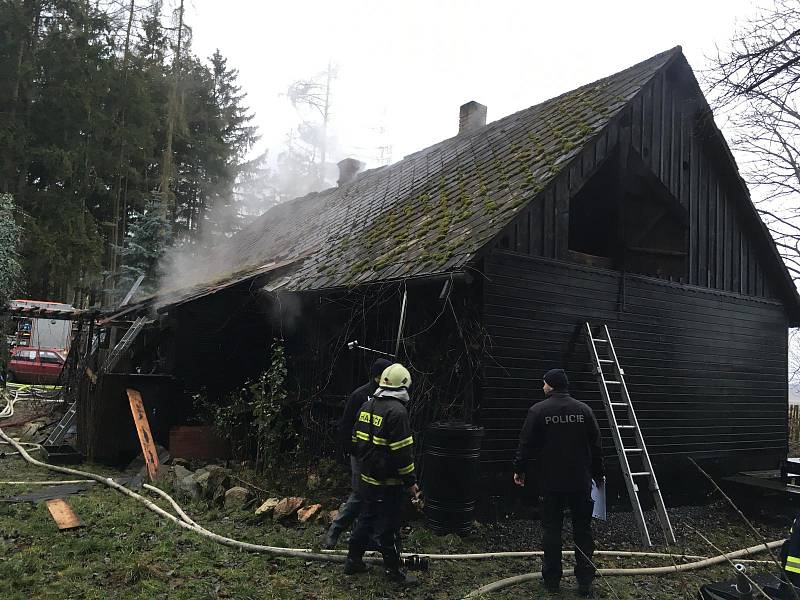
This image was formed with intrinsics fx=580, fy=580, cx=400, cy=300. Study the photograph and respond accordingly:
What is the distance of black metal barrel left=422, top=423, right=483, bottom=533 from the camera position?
21.5 feet

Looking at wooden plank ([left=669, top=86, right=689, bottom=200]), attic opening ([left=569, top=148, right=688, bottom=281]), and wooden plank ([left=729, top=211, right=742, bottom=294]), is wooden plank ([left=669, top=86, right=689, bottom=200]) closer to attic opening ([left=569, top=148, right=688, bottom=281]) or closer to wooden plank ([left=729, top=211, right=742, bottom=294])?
attic opening ([left=569, top=148, right=688, bottom=281])

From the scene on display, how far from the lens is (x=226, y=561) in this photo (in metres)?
5.63

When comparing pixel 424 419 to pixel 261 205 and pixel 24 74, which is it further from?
pixel 261 205

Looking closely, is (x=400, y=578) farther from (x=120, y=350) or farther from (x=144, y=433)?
(x=120, y=350)

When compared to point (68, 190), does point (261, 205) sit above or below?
above

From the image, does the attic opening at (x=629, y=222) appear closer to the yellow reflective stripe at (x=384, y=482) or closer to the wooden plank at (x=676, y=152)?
the wooden plank at (x=676, y=152)

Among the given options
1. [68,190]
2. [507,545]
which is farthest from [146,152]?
[507,545]

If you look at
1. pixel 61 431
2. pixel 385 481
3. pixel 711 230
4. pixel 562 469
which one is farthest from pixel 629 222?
pixel 61 431

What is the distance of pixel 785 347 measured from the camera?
11.4 m

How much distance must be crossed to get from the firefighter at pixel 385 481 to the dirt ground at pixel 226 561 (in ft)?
0.73

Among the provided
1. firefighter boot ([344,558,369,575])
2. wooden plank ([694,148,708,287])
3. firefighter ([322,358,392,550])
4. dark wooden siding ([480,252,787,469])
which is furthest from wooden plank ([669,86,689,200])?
firefighter boot ([344,558,369,575])

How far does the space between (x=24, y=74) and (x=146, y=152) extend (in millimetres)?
5910

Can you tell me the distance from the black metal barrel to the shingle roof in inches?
75.1

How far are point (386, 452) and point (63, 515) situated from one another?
14.1 feet
